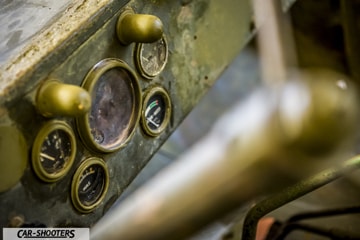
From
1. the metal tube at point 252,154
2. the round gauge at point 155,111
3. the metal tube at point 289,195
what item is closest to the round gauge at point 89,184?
the round gauge at point 155,111

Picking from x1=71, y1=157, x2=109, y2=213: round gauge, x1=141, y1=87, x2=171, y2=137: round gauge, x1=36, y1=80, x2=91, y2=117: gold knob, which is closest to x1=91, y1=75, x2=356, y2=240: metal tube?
x1=141, y1=87, x2=171, y2=137: round gauge

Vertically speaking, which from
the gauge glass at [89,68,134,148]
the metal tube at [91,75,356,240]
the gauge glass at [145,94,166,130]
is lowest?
the metal tube at [91,75,356,240]

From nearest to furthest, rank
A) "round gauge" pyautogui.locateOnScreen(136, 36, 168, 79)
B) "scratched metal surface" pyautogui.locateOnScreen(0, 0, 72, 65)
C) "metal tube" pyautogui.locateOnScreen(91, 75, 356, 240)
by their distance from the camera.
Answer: "scratched metal surface" pyautogui.locateOnScreen(0, 0, 72, 65), "round gauge" pyautogui.locateOnScreen(136, 36, 168, 79), "metal tube" pyautogui.locateOnScreen(91, 75, 356, 240)

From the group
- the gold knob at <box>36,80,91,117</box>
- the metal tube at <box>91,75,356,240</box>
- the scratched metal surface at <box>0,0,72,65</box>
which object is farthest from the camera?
the metal tube at <box>91,75,356,240</box>

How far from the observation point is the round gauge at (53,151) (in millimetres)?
865

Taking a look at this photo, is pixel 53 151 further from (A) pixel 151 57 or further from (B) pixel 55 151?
(A) pixel 151 57

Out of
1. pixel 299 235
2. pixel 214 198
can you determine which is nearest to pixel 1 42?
pixel 299 235

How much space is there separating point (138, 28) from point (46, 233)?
1.27 ft

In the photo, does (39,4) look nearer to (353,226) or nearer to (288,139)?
(353,226)

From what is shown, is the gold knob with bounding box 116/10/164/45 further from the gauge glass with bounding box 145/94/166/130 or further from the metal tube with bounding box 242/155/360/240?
the metal tube with bounding box 242/155/360/240

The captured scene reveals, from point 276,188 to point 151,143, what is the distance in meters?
1.11

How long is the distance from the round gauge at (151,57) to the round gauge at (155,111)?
0.04m

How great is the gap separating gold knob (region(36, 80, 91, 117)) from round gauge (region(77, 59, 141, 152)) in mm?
95

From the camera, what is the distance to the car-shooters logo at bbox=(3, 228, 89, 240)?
0.87m
